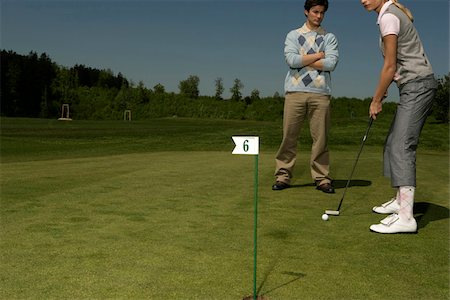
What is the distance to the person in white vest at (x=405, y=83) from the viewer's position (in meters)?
3.99

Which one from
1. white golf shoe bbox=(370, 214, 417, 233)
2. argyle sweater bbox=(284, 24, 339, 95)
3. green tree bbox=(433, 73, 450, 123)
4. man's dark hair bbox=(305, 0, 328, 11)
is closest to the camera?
white golf shoe bbox=(370, 214, 417, 233)

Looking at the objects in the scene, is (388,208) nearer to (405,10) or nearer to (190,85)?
(405,10)

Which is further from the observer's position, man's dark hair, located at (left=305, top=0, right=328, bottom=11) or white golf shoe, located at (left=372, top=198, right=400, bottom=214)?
man's dark hair, located at (left=305, top=0, right=328, bottom=11)

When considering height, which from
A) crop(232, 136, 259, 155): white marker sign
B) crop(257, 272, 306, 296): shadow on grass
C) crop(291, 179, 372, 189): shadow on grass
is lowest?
crop(257, 272, 306, 296): shadow on grass

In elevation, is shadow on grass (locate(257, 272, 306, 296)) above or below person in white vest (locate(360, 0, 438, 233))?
below

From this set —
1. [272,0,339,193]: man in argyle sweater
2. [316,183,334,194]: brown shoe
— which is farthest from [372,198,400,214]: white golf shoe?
[272,0,339,193]: man in argyle sweater

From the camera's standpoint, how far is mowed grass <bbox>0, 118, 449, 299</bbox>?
244 centimetres

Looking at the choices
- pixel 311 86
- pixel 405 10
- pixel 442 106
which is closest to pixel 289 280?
pixel 405 10

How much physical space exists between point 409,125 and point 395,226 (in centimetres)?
87

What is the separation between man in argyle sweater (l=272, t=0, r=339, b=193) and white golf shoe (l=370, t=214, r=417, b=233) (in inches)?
75.8

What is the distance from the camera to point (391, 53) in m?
3.97

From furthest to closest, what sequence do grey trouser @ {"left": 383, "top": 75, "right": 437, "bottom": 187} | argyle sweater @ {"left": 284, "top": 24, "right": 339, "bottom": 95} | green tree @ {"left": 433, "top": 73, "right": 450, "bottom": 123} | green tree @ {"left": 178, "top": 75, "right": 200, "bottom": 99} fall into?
green tree @ {"left": 178, "top": 75, "right": 200, "bottom": 99}, green tree @ {"left": 433, "top": 73, "right": 450, "bottom": 123}, argyle sweater @ {"left": 284, "top": 24, "right": 339, "bottom": 95}, grey trouser @ {"left": 383, "top": 75, "right": 437, "bottom": 187}

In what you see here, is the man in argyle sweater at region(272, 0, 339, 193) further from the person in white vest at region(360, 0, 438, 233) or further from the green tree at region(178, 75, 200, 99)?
the green tree at region(178, 75, 200, 99)

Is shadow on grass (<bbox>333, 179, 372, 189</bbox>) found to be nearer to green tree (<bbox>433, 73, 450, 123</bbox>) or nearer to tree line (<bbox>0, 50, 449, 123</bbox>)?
green tree (<bbox>433, 73, 450, 123</bbox>)
